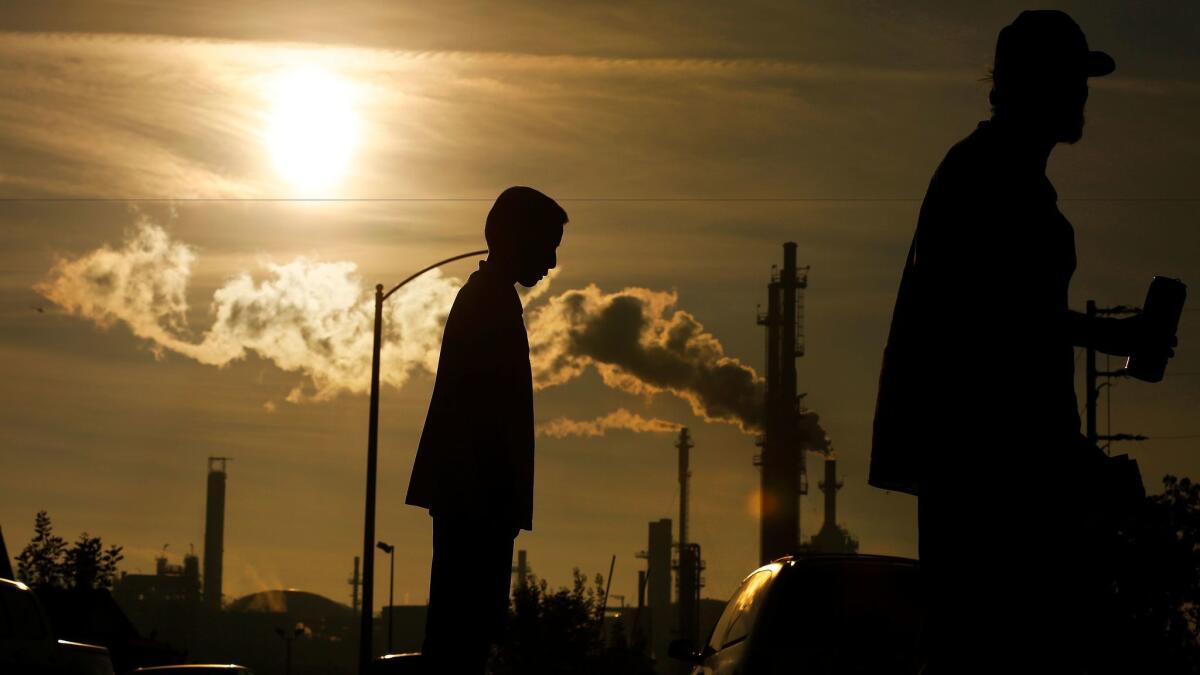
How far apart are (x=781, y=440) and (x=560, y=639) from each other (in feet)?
61.8

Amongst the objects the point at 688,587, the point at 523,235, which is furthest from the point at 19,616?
the point at 688,587

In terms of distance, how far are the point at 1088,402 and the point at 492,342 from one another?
35911mm

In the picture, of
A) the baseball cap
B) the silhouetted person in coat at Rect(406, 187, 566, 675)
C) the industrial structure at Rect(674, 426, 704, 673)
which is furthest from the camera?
the industrial structure at Rect(674, 426, 704, 673)

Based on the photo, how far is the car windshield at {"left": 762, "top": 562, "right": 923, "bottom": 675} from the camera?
30.1 feet

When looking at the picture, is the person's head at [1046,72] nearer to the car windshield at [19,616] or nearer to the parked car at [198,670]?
the car windshield at [19,616]

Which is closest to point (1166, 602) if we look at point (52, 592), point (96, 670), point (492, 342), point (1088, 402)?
point (1088, 402)

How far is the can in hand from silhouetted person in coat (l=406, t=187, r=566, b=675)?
7.37ft

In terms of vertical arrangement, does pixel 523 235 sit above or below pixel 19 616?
above

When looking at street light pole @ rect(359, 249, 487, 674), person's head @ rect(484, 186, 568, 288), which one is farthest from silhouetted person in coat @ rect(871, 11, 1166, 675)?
street light pole @ rect(359, 249, 487, 674)

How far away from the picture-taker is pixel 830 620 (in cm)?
951

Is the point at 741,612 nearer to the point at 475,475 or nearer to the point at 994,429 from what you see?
the point at 475,475

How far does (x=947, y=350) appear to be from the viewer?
152 inches

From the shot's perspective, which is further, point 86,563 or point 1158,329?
point 86,563

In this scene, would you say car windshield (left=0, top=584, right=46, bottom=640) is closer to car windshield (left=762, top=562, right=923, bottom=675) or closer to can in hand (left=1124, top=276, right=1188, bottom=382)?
car windshield (left=762, top=562, right=923, bottom=675)
